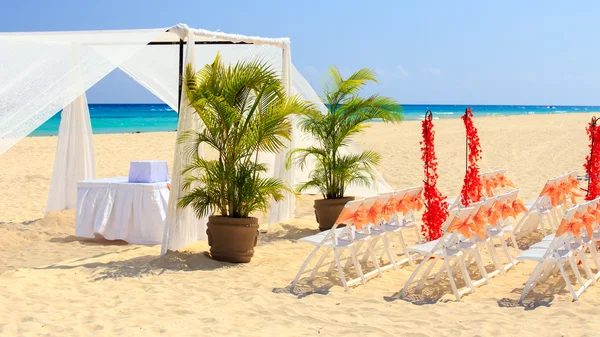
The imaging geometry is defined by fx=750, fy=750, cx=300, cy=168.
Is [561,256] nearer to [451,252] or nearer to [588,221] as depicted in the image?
[588,221]

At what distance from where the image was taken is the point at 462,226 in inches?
231

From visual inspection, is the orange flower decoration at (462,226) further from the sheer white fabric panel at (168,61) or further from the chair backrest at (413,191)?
the sheer white fabric panel at (168,61)

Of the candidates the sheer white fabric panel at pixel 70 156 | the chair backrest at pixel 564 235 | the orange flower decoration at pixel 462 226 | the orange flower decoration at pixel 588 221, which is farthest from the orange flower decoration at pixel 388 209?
the sheer white fabric panel at pixel 70 156

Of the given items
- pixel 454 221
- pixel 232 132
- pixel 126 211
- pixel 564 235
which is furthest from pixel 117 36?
pixel 564 235

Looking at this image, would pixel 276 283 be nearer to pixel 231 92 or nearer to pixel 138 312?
pixel 138 312

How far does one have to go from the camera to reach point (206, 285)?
20.9 feet

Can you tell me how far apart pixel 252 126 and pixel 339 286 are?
6.42ft

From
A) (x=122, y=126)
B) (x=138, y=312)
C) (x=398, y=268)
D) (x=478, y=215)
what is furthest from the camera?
(x=122, y=126)

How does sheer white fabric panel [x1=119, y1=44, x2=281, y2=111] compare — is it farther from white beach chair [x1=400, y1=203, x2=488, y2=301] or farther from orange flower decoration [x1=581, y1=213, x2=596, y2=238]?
orange flower decoration [x1=581, y1=213, x2=596, y2=238]

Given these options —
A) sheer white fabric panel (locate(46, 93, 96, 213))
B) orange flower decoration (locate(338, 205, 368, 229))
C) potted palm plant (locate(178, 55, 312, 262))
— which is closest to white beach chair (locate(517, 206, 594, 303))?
orange flower decoration (locate(338, 205, 368, 229))

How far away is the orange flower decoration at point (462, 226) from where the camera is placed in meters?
5.79

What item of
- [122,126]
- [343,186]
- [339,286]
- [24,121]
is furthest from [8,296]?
[122,126]

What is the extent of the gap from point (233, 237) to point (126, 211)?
5.38 feet

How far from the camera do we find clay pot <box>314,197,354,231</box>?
30.0ft
